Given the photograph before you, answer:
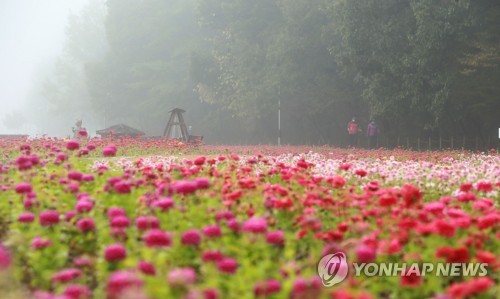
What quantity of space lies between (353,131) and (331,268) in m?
24.3

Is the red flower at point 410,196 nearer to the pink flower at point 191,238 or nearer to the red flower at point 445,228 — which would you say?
the red flower at point 445,228

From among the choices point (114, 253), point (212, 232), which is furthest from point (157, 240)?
point (212, 232)

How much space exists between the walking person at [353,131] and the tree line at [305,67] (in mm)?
1156

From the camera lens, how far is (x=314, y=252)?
438cm

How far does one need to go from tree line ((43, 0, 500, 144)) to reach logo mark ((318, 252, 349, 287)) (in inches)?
797

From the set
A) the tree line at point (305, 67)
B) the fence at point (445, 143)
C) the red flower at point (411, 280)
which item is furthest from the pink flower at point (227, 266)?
the fence at point (445, 143)

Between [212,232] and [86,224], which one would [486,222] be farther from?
[86,224]

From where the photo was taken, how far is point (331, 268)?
4.14m

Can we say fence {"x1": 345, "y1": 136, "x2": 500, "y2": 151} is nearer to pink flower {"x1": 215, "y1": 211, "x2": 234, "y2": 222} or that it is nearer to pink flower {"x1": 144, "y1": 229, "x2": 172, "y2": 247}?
pink flower {"x1": 215, "y1": 211, "x2": 234, "y2": 222}

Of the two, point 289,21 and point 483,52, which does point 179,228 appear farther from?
point 289,21

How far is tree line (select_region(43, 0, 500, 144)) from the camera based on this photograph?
24.2 metres

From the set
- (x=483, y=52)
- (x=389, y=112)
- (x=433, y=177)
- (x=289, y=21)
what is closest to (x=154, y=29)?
(x=289, y=21)

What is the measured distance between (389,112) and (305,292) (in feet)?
81.8

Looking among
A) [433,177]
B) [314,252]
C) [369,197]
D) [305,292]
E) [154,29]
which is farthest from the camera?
[154,29]
